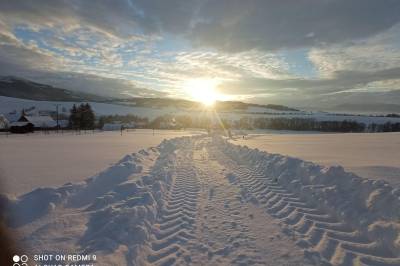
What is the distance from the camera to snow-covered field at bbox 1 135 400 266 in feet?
15.4

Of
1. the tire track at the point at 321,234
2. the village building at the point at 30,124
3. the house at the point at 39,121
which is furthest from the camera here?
the house at the point at 39,121

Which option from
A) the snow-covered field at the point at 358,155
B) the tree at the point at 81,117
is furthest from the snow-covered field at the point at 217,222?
the tree at the point at 81,117

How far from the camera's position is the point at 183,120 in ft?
482

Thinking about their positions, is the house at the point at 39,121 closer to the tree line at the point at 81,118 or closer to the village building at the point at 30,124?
the village building at the point at 30,124

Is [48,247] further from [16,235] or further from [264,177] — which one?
[264,177]

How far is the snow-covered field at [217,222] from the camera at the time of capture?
4684 millimetres

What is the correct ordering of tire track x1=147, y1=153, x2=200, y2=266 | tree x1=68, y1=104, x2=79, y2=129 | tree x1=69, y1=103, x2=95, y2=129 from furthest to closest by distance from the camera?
tree x1=68, y1=104, x2=79, y2=129 < tree x1=69, y1=103, x2=95, y2=129 < tire track x1=147, y1=153, x2=200, y2=266

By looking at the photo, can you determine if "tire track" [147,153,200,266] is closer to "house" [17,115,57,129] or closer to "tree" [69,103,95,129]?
"tree" [69,103,95,129]

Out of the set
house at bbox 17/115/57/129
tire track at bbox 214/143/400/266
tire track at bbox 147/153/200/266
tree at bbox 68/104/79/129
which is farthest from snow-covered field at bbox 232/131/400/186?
house at bbox 17/115/57/129

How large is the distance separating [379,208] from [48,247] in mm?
7139

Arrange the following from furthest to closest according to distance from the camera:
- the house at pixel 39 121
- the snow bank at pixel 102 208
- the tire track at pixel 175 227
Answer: the house at pixel 39 121 → the snow bank at pixel 102 208 → the tire track at pixel 175 227

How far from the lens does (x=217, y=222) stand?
615 centimetres

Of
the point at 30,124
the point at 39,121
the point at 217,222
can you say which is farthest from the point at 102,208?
the point at 39,121

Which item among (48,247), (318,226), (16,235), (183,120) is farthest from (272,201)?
(183,120)
